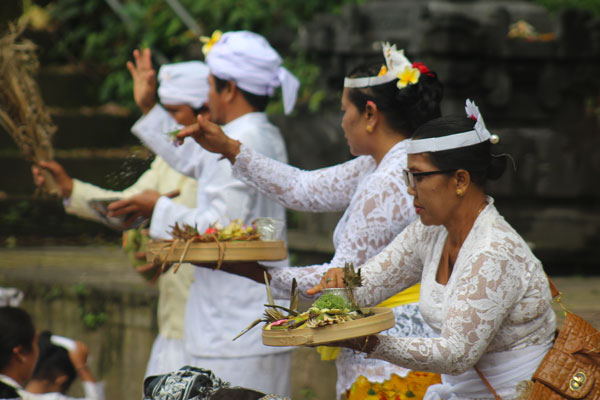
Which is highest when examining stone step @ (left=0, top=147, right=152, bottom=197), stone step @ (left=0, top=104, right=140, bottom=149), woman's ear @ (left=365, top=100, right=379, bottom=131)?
woman's ear @ (left=365, top=100, right=379, bottom=131)

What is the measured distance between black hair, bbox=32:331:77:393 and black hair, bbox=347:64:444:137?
1648mm

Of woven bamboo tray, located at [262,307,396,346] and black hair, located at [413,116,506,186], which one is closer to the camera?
woven bamboo tray, located at [262,307,396,346]

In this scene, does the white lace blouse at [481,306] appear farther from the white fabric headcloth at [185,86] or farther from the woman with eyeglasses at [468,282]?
the white fabric headcloth at [185,86]

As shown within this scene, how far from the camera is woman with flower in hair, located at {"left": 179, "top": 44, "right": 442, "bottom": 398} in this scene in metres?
2.89

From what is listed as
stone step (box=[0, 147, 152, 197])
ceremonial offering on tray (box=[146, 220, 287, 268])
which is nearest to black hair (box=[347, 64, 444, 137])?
ceremonial offering on tray (box=[146, 220, 287, 268])

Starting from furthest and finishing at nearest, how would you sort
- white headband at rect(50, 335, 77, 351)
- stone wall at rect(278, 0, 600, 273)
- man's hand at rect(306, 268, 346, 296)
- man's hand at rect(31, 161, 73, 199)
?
stone wall at rect(278, 0, 600, 273)
man's hand at rect(31, 161, 73, 199)
white headband at rect(50, 335, 77, 351)
man's hand at rect(306, 268, 346, 296)

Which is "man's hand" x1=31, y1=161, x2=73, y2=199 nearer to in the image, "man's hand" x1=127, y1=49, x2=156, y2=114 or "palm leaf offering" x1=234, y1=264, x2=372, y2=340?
"man's hand" x1=127, y1=49, x2=156, y2=114

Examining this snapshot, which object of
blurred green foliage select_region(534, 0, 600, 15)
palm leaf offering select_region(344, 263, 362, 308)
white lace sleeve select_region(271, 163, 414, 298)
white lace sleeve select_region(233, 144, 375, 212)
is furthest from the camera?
blurred green foliage select_region(534, 0, 600, 15)

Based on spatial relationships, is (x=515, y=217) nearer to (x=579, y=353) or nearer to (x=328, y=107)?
(x=328, y=107)

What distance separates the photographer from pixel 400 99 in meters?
3.01

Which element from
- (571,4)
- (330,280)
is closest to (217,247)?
(330,280)

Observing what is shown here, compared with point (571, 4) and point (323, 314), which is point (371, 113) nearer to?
point (323, 314)

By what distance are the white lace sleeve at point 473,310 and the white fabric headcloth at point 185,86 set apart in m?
2.00

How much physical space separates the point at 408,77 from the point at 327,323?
1031 millimetres
